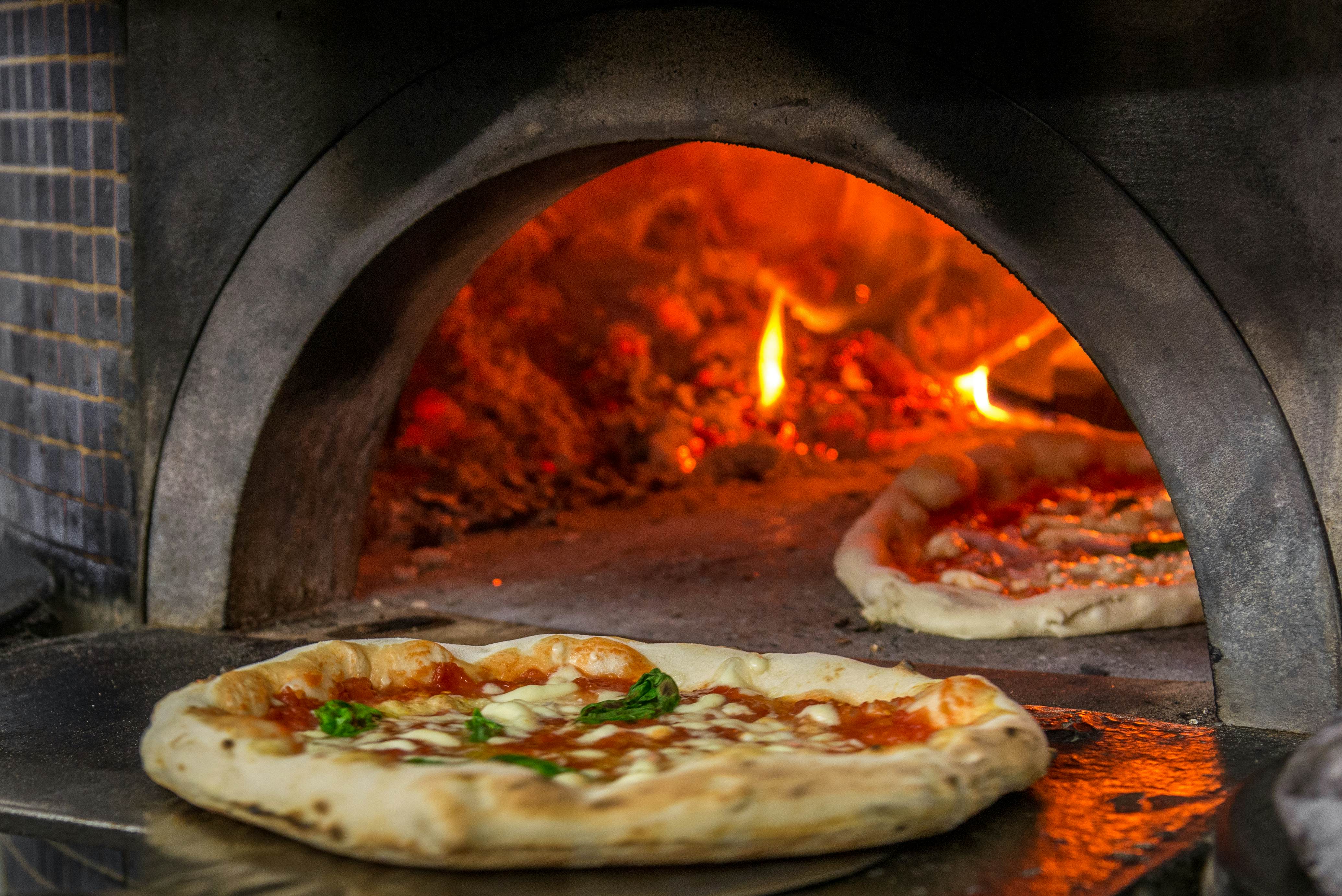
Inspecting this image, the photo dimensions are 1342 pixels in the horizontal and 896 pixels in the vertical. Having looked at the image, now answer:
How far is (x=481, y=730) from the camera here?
6.28 ft

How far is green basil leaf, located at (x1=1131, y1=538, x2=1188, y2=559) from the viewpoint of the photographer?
3.78 metres

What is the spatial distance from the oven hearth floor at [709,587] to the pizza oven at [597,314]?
0.07 feet

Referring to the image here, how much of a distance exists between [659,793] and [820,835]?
0.23m

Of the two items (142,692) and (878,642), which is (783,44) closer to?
(878,642)

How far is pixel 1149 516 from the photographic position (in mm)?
4145

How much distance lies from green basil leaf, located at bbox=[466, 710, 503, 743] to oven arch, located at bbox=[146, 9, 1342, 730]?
132cm

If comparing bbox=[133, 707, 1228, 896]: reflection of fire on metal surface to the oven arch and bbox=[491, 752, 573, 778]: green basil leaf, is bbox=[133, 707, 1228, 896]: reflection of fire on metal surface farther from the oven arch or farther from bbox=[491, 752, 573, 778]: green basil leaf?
the oven arch

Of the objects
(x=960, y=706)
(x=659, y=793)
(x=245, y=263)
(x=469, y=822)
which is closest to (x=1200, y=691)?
(x=960, y=706)

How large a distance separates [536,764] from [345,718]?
39 cm

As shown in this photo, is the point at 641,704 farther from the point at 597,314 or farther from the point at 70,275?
the point at 597,314

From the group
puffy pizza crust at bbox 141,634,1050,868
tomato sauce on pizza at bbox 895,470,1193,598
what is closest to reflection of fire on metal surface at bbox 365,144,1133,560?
tomato sauce on pizza at bbox 895,470,1193,598

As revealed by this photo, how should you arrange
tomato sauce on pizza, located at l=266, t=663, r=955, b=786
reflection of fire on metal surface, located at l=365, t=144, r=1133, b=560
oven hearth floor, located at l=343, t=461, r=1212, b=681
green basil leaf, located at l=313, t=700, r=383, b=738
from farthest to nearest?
reflection of fire on metal surface, located at l=365, t=144, r=1133, b=560 < oven hearth floor, located at l=343, t=461, r=1212, b=681 < green basil leaf, located at l=313, t=700, r=383, b=738 < tomato sauce on pizza, located at l=266, t=663, r=955, b=786

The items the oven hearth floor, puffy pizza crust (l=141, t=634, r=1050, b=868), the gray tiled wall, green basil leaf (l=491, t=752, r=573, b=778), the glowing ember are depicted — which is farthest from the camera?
the glowing ember

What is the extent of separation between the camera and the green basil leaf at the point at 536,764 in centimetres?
170
